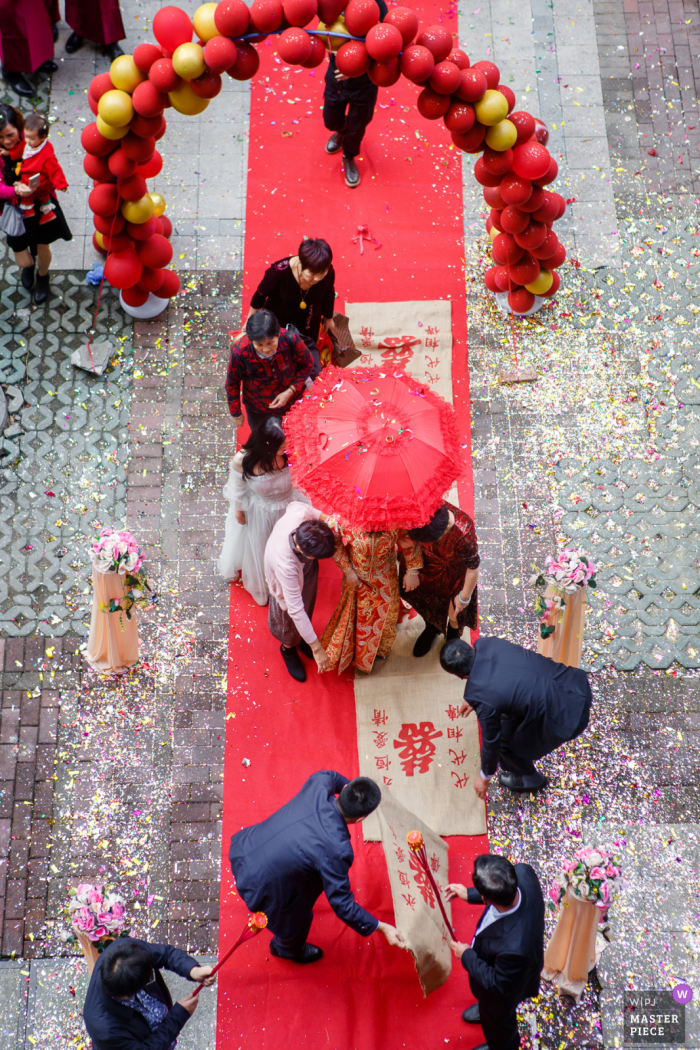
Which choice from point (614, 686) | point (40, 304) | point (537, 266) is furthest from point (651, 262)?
point (40, 304)

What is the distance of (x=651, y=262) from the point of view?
6.78 metres

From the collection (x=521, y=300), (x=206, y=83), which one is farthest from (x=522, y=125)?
(x=206, y=83)

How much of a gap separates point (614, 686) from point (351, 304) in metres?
3.20

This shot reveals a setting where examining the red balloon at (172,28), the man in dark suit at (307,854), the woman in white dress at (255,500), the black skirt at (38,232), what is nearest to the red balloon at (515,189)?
the red balloon at (172,28)

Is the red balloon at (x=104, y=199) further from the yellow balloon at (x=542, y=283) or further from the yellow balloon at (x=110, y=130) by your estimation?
the yellow balloon at (x=542, y=283)

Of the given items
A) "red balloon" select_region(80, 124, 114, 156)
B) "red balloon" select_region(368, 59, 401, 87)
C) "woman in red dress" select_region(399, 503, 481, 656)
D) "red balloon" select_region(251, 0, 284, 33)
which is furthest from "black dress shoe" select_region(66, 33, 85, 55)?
"woman in red dress" select_region(399, 503, 481, 656)

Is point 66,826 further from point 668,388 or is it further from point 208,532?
point 668,388

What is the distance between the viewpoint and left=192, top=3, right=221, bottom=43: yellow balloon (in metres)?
5.09

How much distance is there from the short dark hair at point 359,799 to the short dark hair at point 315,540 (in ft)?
3.61

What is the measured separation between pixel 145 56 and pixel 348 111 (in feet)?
6.32

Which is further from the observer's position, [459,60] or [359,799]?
[459,60]

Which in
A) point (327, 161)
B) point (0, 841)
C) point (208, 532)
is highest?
point (327, 161)

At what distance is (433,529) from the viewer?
174 inches

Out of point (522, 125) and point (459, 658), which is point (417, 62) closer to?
point (522, 125)
